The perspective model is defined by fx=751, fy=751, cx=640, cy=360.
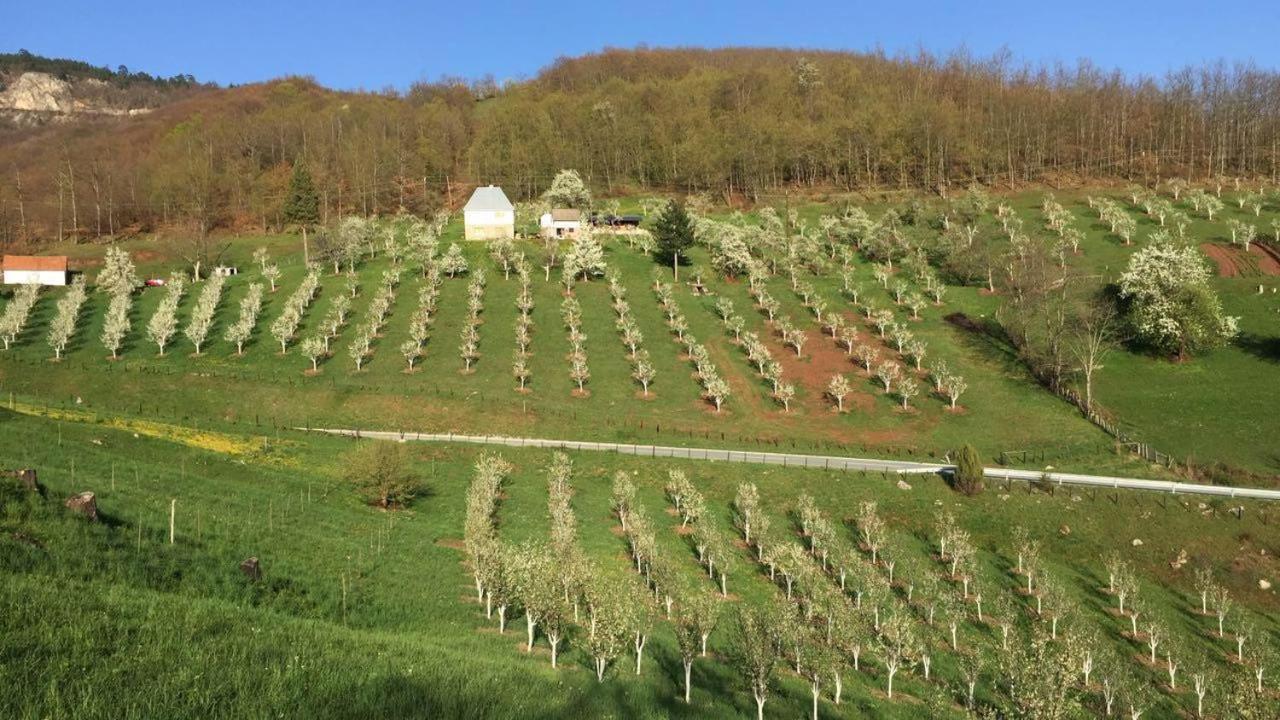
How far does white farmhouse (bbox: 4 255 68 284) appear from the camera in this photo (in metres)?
94.5

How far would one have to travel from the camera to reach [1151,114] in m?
152

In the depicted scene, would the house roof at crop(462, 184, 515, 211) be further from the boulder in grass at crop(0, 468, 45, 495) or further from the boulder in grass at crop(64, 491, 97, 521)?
the boulder in grass at crop(64, 491, 97, 521)

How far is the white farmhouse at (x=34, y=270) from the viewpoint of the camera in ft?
310

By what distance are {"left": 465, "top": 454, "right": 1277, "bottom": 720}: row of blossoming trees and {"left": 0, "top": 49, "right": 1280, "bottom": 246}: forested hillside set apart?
109 m

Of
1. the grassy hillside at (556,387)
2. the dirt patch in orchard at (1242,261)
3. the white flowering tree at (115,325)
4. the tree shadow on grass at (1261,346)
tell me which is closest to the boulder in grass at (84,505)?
the grassy hillside at (556,387)

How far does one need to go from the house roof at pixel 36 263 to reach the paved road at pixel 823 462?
64209 mm

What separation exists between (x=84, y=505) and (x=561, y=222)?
326 feet

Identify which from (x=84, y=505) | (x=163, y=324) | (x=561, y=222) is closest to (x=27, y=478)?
(x=84, y=505)

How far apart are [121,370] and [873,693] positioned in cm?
7169

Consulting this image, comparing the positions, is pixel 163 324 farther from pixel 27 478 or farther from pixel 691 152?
pixel 691 152

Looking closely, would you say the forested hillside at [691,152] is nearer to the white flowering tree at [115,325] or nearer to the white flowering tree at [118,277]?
the white flowering tree at [118,277]

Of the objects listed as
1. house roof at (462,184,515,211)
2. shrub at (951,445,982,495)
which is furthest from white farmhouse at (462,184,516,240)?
shrub at (951,445,982,495)

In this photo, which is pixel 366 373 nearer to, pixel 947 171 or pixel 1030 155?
pixel 947 171

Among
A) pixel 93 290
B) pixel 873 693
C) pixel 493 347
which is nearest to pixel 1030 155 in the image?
pixel 493 347
